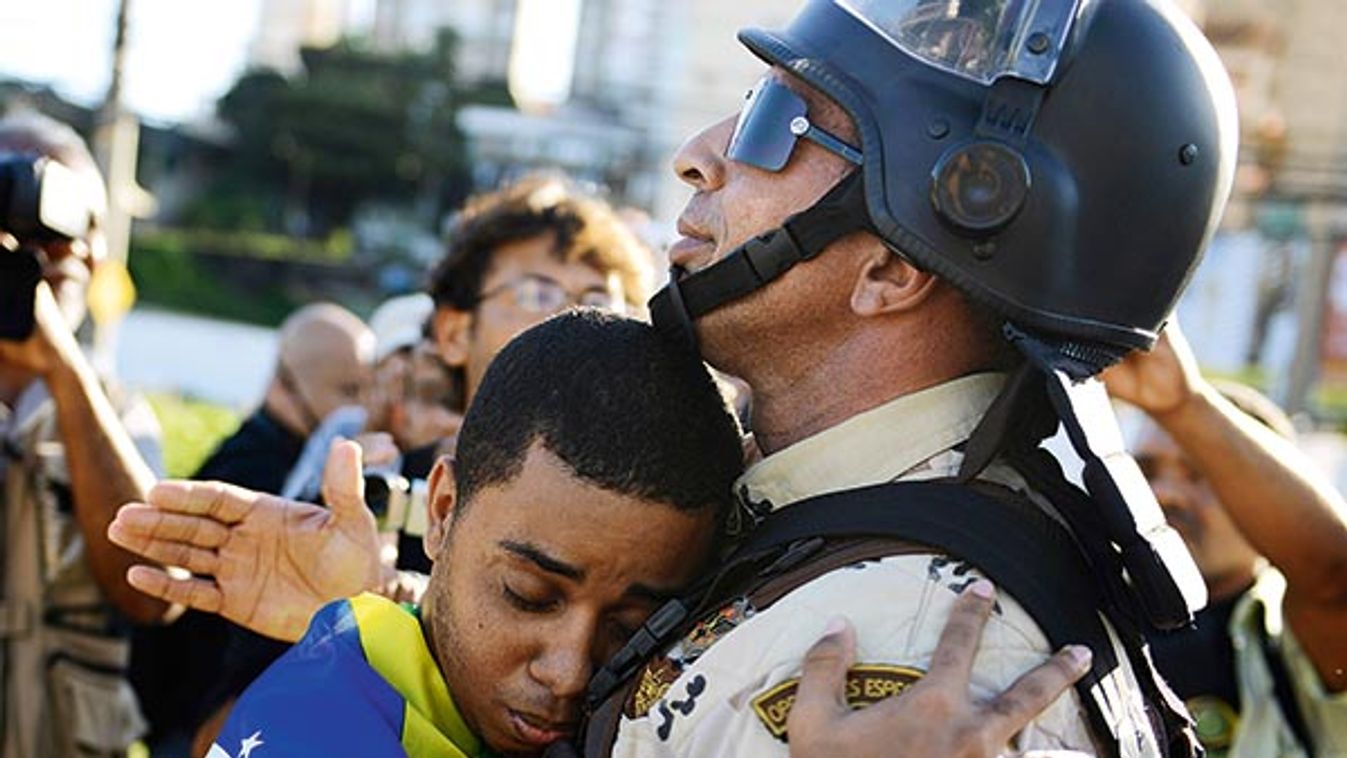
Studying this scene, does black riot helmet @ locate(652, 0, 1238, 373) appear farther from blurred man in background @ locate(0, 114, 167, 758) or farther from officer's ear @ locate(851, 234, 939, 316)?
blurred man in background @ locate(0, 114, 167, 758)

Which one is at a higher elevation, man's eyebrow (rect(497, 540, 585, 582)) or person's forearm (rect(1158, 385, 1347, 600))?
man's eyebrow (rect(497, 540, 585, 582))

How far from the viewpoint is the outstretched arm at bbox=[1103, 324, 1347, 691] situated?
126 inches

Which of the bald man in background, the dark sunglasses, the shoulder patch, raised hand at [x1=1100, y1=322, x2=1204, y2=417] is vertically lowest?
the bald man in background

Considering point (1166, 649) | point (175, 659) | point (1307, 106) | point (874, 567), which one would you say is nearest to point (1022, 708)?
point (874, 567)

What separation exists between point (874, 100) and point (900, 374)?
13.0 inches

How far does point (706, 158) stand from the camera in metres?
2.25

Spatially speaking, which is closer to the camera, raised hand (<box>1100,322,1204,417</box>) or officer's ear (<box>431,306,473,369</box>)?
raised hand (<box>1100,322,1204,417</box>)

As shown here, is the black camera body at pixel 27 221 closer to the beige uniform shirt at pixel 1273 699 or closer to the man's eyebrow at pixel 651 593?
the man's eyebrow at pixel 651 593

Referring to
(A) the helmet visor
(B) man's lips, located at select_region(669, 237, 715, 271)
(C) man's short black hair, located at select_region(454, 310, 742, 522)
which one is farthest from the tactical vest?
(A) the helmet visor

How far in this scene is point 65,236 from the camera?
370 centimetres

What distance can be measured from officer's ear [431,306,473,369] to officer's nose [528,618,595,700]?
1779 millimetres

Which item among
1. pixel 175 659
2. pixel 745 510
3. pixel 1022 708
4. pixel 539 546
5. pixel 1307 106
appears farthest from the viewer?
pixel 1307 106

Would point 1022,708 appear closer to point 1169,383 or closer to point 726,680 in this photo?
point 726,680

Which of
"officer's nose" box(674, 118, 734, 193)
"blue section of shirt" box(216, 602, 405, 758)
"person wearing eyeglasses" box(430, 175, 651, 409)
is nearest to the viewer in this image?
"blue section of shirt" box(216, 602, 405, 758)
